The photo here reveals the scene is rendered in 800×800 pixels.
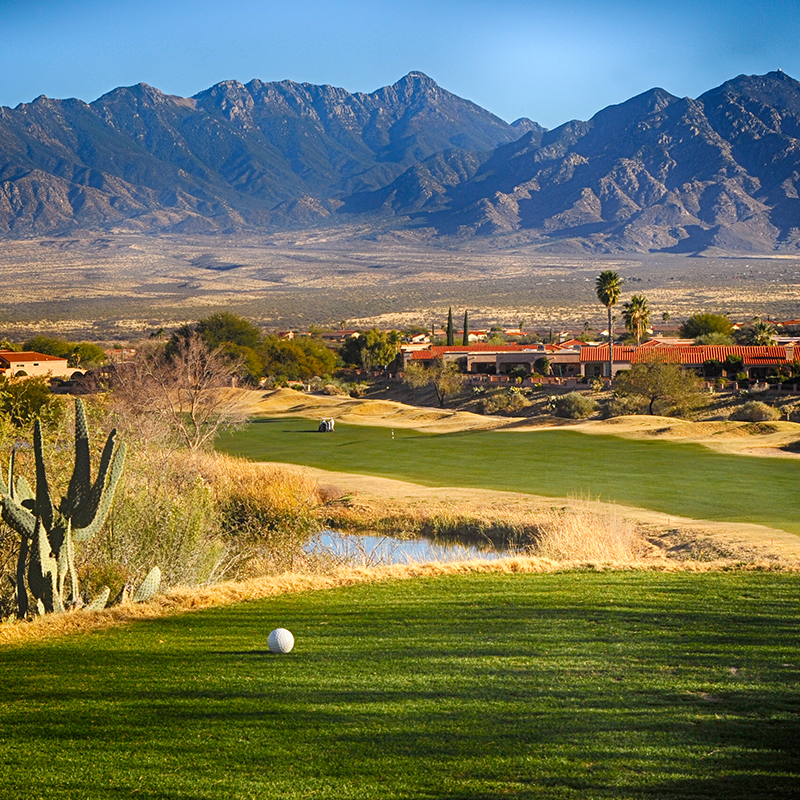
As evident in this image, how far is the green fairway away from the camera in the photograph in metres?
30.7

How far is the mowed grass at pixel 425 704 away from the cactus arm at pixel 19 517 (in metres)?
2.20

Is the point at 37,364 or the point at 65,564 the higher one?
the point at 65,564

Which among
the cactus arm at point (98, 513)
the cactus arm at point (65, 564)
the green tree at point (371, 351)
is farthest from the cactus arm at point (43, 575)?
the green tree at point (371, 351)

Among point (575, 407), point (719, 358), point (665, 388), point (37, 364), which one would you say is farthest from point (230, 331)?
point (665, 388)

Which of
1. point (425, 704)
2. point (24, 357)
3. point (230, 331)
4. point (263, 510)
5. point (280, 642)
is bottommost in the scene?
point (24, 357)

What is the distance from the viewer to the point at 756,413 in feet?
181

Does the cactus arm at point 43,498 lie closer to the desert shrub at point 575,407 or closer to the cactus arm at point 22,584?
the cactus arm at point 22,584

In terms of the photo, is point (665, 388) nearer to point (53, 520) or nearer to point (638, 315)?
point (638, 315)

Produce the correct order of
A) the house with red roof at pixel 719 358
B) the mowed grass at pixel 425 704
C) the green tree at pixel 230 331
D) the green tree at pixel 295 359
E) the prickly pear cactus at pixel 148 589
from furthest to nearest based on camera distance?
the green tree at pixel 230 331, the green tree at pixel 295 359, the house with red roof at pixel 719 358, the prickly pear cactus at pixel 148 589, the mowed grass at pixel 425 704

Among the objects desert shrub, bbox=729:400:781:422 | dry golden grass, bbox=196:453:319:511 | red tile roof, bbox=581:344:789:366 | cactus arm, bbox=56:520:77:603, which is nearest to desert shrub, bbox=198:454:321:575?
dry golden grass, bbox=196:453:319:511

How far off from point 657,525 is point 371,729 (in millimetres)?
19141

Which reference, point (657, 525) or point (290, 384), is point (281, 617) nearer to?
point (657, 525)

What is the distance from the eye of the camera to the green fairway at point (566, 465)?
30.7 m

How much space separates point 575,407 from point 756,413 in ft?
35.6
